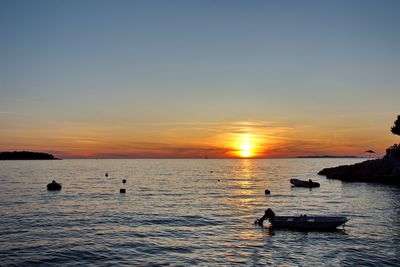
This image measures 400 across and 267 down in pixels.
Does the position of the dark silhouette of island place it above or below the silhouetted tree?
below

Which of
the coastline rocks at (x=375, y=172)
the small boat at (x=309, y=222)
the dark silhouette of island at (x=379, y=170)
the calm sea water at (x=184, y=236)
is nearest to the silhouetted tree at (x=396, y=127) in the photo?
the dark silhouette of island at (x=379, y=170)

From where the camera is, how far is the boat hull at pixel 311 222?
132 ft

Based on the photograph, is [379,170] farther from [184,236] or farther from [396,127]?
[184,236]

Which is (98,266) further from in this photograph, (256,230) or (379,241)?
(379,241)

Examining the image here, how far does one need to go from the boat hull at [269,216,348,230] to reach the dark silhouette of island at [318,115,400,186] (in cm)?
6299

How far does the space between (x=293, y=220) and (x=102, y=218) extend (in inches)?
942

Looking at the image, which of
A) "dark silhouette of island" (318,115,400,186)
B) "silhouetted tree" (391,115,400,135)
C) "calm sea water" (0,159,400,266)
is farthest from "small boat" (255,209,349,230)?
"silhouetted tree" (391,115,400,135)

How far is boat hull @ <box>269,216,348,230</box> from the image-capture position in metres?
40.2

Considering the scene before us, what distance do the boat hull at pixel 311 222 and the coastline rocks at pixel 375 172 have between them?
208 feet

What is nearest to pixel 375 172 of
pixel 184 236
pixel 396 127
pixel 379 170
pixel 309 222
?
pixel 379 170

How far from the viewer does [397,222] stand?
44.1 metres

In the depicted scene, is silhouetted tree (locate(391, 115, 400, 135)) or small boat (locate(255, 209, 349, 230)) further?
silhouetted tree (locate(391, 115, 400, 135))

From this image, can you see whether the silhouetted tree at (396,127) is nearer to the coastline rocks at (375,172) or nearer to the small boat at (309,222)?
the coastline rocks at (375,172)

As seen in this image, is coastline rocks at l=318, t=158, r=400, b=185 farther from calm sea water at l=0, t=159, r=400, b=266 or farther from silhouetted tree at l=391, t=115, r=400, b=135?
calm sea water at l=0, t=159, r=400, b=266
